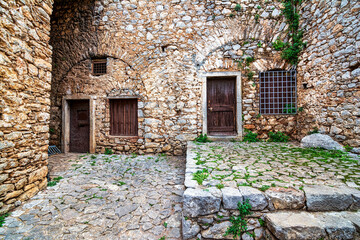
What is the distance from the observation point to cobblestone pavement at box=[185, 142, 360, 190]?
2.14 meters

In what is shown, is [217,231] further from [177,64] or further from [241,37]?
[241,37]

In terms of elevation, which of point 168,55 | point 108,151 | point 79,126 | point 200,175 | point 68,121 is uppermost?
point 168,55

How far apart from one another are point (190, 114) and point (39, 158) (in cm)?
375

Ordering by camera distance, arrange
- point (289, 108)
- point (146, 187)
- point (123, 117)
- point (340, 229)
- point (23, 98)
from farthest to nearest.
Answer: point (123, 117)
point (289, 108)
point (146, 187)
point (23, 98)
point (340, 229)

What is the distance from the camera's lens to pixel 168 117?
5.11m

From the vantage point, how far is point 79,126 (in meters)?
5.65

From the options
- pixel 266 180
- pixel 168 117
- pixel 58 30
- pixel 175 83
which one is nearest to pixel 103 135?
pixel 168 117

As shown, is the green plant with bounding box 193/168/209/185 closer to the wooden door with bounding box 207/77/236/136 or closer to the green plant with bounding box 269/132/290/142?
the wooden door with bounding box 207/77/236/136

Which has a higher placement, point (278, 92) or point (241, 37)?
point (241, 37)

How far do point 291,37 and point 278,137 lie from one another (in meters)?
3.11

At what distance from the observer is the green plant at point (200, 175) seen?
7.18 feet

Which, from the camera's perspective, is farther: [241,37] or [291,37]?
[241,37]

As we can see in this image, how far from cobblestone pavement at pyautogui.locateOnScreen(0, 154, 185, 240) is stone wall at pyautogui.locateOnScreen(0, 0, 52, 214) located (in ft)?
1.32

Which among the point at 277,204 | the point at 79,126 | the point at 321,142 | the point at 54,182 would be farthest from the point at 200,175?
the point at 79,126
